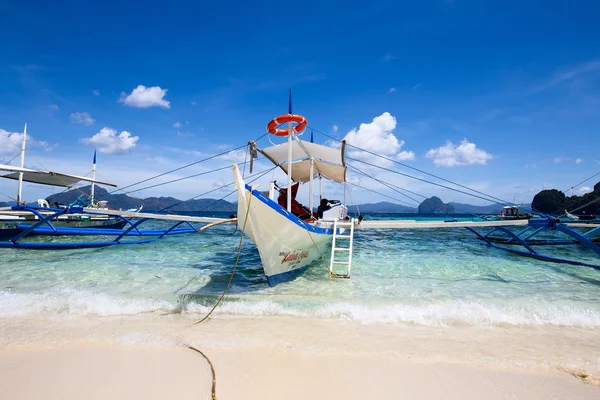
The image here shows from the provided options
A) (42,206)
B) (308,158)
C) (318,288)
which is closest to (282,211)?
(318,288)

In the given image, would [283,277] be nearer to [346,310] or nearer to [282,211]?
[282,211]

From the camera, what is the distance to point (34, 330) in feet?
15.0

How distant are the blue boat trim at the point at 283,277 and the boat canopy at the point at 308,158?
3.36 m

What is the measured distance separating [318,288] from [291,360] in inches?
150

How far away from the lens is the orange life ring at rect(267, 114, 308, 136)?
301 inches

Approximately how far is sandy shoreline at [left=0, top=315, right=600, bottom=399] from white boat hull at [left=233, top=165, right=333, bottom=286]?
194 cm

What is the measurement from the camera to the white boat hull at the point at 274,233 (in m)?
5.89

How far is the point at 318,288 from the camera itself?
7445mm

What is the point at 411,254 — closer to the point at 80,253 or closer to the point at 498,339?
the point at 498,339

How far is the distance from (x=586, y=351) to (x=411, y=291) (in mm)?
3479

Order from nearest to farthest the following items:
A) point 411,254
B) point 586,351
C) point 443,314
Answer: point 586,351
point 443,314
point 411,254

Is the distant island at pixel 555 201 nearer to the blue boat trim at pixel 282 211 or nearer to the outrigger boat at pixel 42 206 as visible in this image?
the blue boat trim at pixel 282 211

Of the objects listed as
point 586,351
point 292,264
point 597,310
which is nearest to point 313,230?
point 292,264

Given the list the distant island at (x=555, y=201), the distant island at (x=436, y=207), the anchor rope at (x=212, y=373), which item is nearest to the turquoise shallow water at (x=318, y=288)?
the anchor rope at (x=212, y=373)
